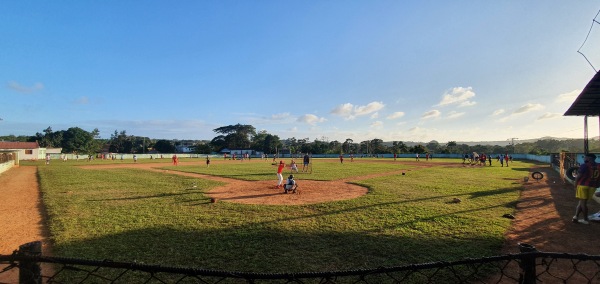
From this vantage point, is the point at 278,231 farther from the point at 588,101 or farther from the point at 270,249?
the point at 588,101

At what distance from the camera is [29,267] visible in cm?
233

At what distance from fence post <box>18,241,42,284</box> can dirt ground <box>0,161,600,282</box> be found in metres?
4.35

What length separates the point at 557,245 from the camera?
22.0 feet

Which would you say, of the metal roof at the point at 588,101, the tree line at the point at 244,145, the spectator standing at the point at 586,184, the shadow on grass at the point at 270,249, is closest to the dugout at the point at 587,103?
the metal roof at the point at 588,101

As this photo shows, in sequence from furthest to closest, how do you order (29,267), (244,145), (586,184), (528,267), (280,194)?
(244,145) < (280,194) < (586,184) < (528,267) < (29,267)

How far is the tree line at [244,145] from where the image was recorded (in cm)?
9154

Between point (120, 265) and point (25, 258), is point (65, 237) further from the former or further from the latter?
point (120, 265)

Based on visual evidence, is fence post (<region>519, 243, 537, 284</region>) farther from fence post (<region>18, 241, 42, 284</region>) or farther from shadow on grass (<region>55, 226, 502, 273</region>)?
fence post (<region>18, 241, 42, 284</region>)

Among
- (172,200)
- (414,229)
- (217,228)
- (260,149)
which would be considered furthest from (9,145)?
(414,229)

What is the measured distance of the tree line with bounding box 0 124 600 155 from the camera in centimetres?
9154

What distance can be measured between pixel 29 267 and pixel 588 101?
2213 centimetres

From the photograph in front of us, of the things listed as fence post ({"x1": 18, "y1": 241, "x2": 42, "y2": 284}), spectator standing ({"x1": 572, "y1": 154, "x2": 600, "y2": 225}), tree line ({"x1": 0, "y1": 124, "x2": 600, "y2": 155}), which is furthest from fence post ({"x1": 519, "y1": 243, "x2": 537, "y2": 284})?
tree line ({"x1": 0, "y1": 124, "x2": 600, "y2": 155})

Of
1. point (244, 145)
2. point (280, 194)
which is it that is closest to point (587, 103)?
point (280, 194)

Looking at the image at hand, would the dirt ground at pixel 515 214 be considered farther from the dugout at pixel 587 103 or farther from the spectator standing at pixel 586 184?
the dugout at pixel 587 103
